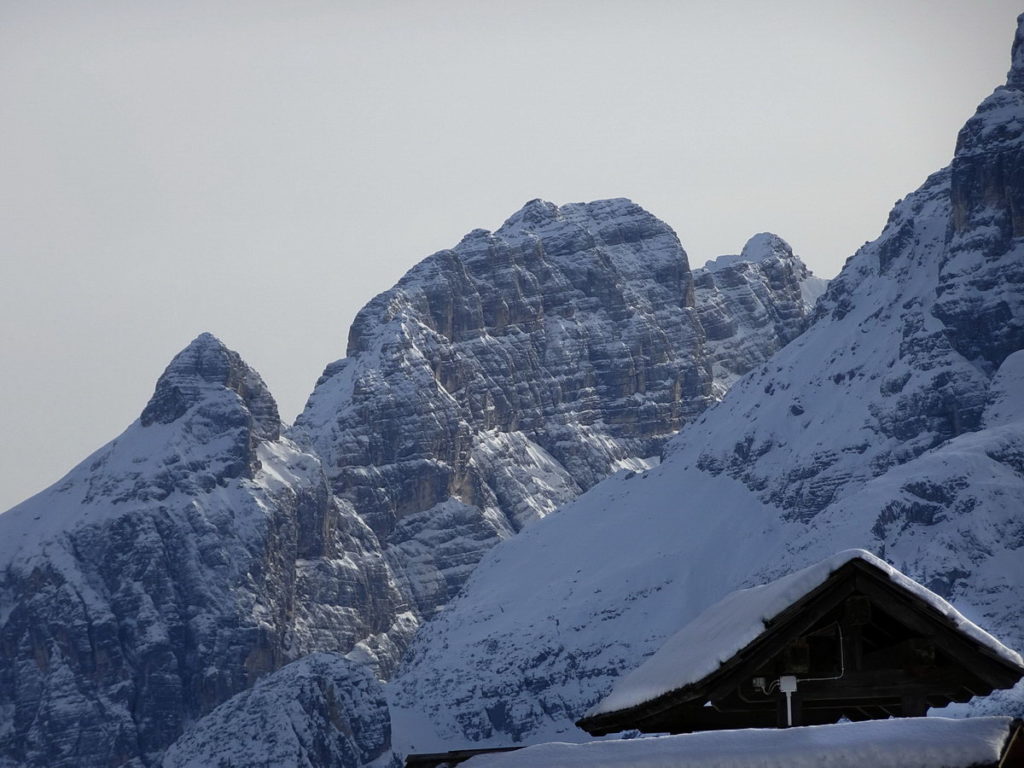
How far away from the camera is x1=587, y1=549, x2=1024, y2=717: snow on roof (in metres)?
25.6

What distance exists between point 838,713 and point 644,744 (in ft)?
17.4

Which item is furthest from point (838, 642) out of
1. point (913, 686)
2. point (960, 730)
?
point (960, 730)

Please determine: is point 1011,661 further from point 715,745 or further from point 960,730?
point 715,745

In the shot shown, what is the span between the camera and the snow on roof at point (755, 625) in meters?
25.6

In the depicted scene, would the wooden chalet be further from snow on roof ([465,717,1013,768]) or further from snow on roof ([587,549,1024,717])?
snow on roof ([587,549,1024,717])

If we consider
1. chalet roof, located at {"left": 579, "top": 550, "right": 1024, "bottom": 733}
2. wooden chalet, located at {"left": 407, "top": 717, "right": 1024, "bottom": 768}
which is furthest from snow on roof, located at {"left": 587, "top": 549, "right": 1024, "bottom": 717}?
wooden chalet, located at {"left": 407, "top": 717, "right": 1024, "bottom": 768}

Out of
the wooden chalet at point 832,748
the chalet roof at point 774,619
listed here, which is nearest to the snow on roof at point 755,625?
the chalet roof at point 774,619

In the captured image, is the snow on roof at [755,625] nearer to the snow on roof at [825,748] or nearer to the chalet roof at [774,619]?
the chalet roof at [774,619]

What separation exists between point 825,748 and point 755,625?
8.76 feet

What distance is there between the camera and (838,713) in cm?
2806

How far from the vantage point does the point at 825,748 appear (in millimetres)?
23234

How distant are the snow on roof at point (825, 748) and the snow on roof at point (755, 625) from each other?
91.2 inches

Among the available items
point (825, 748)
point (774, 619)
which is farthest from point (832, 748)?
point (774, 619)

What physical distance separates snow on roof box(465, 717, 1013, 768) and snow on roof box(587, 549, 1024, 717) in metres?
2.32
